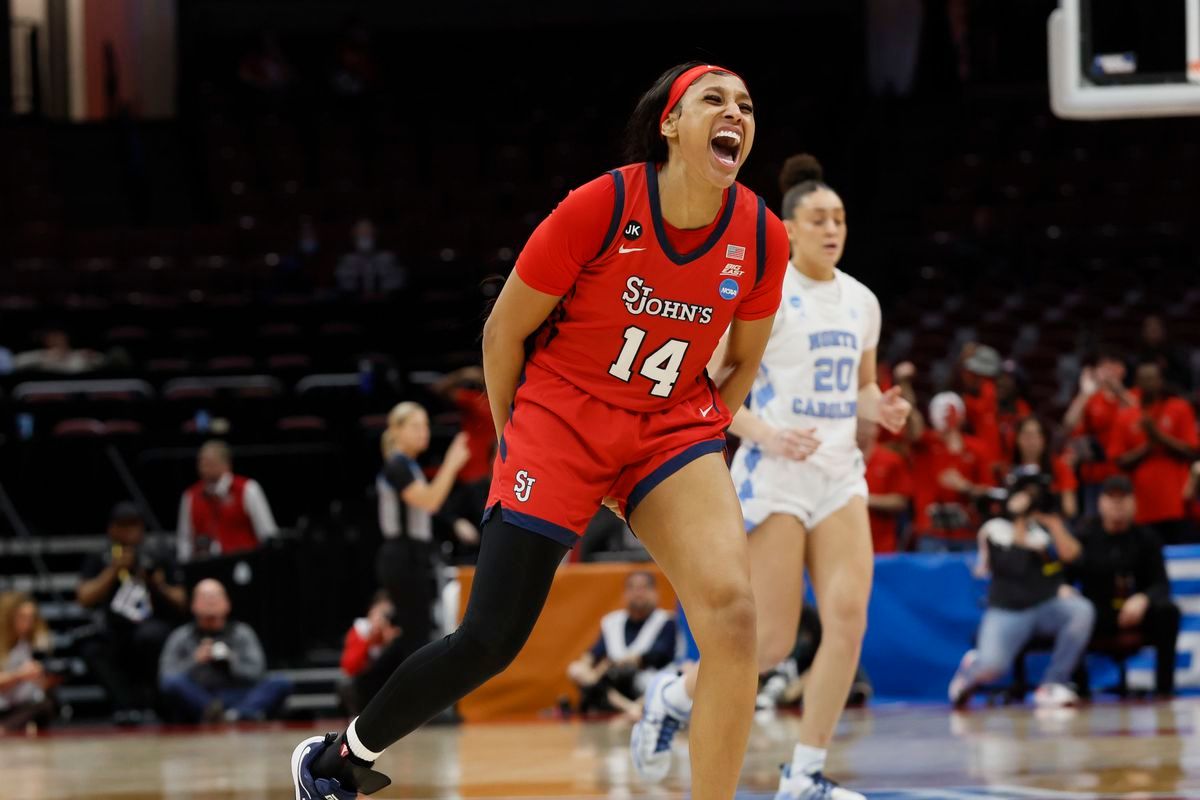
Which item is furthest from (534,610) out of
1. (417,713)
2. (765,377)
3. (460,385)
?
(460,385)

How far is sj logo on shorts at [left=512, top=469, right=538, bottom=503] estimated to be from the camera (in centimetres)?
430

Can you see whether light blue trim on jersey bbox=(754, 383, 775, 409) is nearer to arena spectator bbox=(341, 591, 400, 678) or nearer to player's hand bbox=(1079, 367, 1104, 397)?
arena spectator bbox=(341, 591, 400, 678)

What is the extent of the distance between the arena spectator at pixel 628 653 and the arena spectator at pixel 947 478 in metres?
2.15

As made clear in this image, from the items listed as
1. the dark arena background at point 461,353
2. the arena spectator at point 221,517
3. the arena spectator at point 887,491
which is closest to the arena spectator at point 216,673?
the dark arena background at point 461,353

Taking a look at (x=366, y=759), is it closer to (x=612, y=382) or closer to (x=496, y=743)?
(x=612, y=382)

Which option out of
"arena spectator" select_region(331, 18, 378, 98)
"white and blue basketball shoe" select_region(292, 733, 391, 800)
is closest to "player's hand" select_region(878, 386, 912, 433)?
"white and blue basketball shoe" select_region(292, 733, 391, 800)

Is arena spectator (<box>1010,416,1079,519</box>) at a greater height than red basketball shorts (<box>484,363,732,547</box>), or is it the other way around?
red basketball shorts (<box>484,363,732,547</box>)

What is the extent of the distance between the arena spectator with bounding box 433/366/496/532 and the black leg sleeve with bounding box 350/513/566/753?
8.62 meters

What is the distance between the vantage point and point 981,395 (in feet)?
42.1

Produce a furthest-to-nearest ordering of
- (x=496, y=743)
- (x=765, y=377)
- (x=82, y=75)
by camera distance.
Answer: (x=82, y=75) < (x=496, y=743) < (x=765, y=377)

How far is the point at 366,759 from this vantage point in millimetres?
4465

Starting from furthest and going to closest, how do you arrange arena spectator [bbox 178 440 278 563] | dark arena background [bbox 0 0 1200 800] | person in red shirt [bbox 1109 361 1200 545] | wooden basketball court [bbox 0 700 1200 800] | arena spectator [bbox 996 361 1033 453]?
arena spectator [bbox 178 440 278 563], arena spectator [bbox 996 361 1033 453], person in red shirt [bbox 1109 361 1200 545], dark arena background [bbox 0 0 1200 800], wooden basketball court [bbox 0 700 1200 800]

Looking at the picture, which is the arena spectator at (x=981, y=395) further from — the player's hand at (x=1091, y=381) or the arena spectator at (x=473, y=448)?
the arena spectator at (x=473, y=448)

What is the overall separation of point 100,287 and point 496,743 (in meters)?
13.4
